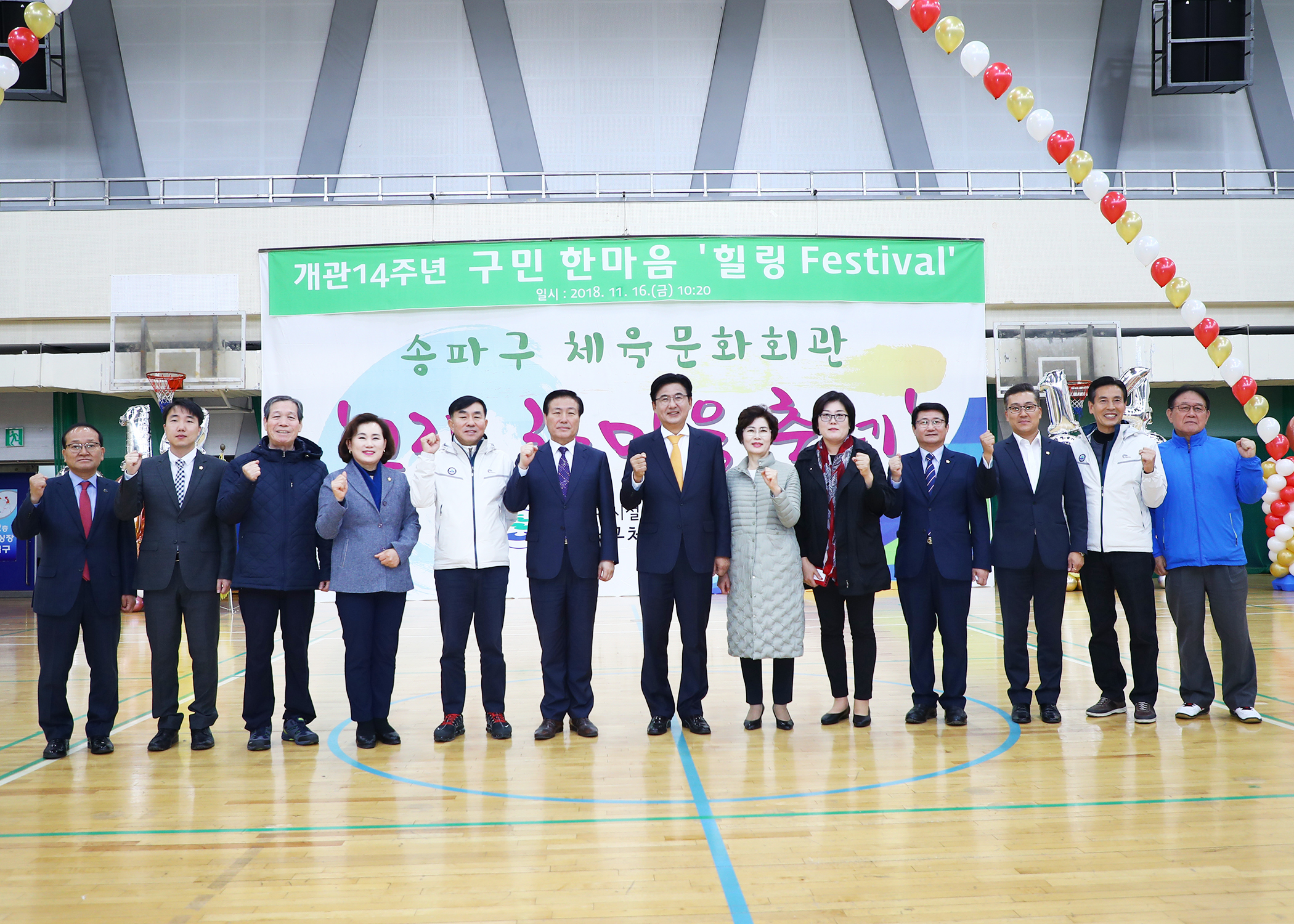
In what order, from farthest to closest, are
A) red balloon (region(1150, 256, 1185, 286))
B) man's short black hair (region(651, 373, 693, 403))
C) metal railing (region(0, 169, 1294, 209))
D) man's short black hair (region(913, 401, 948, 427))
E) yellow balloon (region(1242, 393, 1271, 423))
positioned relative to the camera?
1. metal railing (region(0, 169, 1294, 209))
2. red balloon (region(1150, 256, 1185, 286))
3. yellow balloon (region(1242, 393, 1271, 423))
4. man's short black hair (region(913, 401, 948, 427))
5. man's short black hair (region(651, 373, 693, 403))

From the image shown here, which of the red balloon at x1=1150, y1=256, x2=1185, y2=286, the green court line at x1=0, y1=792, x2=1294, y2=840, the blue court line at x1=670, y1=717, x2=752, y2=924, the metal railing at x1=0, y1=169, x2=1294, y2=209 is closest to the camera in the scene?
the blue court line at x1=670, y1=717, x2=752, y2=924

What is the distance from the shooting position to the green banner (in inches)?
342

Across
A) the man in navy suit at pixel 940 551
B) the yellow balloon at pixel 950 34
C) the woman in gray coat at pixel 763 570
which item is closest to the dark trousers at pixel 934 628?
the man in navy suit at pixel 940 551

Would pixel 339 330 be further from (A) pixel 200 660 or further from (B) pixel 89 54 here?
(B) pixel 89 54

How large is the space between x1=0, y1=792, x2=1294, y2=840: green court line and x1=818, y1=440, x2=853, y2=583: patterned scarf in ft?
3.93

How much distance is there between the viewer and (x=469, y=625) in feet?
12.8

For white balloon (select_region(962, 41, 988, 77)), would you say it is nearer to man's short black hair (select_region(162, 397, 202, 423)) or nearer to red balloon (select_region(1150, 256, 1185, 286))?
red balloon (select_region(1150, 256, 1185, 286))

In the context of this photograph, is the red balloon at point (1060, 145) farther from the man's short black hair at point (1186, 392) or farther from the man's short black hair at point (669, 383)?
the man's short black hair at point (669, 383)

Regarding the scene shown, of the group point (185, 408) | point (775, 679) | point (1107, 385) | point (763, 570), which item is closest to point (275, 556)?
point (185, 408)

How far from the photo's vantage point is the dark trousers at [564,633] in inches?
156

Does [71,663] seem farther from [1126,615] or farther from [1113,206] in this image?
[1113,206]

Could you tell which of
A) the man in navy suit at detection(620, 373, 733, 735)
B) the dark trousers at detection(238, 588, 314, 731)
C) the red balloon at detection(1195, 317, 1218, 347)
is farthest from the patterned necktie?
the red balloon at detection(1195, 317, 1218, 347)

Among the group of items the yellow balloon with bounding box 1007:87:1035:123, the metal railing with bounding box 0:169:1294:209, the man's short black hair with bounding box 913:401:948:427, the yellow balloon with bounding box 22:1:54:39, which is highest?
the metal railing with bounding box 0:169:1294:209

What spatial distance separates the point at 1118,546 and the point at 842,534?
1.16 m
